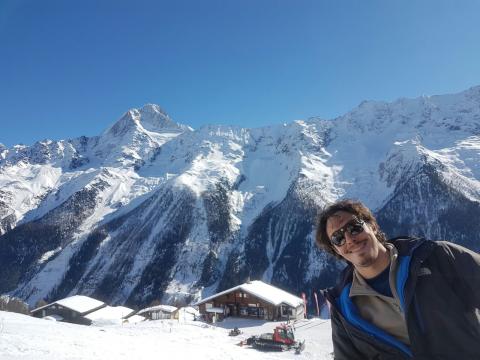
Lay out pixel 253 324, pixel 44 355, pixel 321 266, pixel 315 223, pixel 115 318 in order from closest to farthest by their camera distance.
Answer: pixel 315 223
pixel 44 355
pixel 253 324
pixel 115 318
pixel 321 266

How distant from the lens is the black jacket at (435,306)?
316 cm

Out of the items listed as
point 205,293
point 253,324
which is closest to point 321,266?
point 205,293

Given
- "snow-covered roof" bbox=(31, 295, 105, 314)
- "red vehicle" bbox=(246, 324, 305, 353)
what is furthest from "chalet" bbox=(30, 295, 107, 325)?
"red vehicle" bbox=(246, 324, 305, 353)

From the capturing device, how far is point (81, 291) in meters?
178

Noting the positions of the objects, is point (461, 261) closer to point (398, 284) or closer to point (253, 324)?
point (398, 284)

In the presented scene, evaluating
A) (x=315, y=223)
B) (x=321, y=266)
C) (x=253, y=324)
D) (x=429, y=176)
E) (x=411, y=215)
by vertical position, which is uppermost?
(x=429, y=176)

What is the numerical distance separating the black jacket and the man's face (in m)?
0.26

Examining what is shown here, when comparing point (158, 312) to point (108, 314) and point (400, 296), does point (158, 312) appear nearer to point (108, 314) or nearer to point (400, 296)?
point (108, 314)

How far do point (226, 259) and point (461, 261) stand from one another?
177026 mm

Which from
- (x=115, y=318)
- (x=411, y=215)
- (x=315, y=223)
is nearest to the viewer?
(x=315, y=223)

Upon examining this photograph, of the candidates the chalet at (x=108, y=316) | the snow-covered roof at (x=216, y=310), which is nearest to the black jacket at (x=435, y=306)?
the snow-covered roof at (x=216, y=310)

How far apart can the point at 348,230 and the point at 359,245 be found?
0.25 m

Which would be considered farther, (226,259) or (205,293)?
(226,259)

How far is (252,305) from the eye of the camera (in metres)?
55.1
